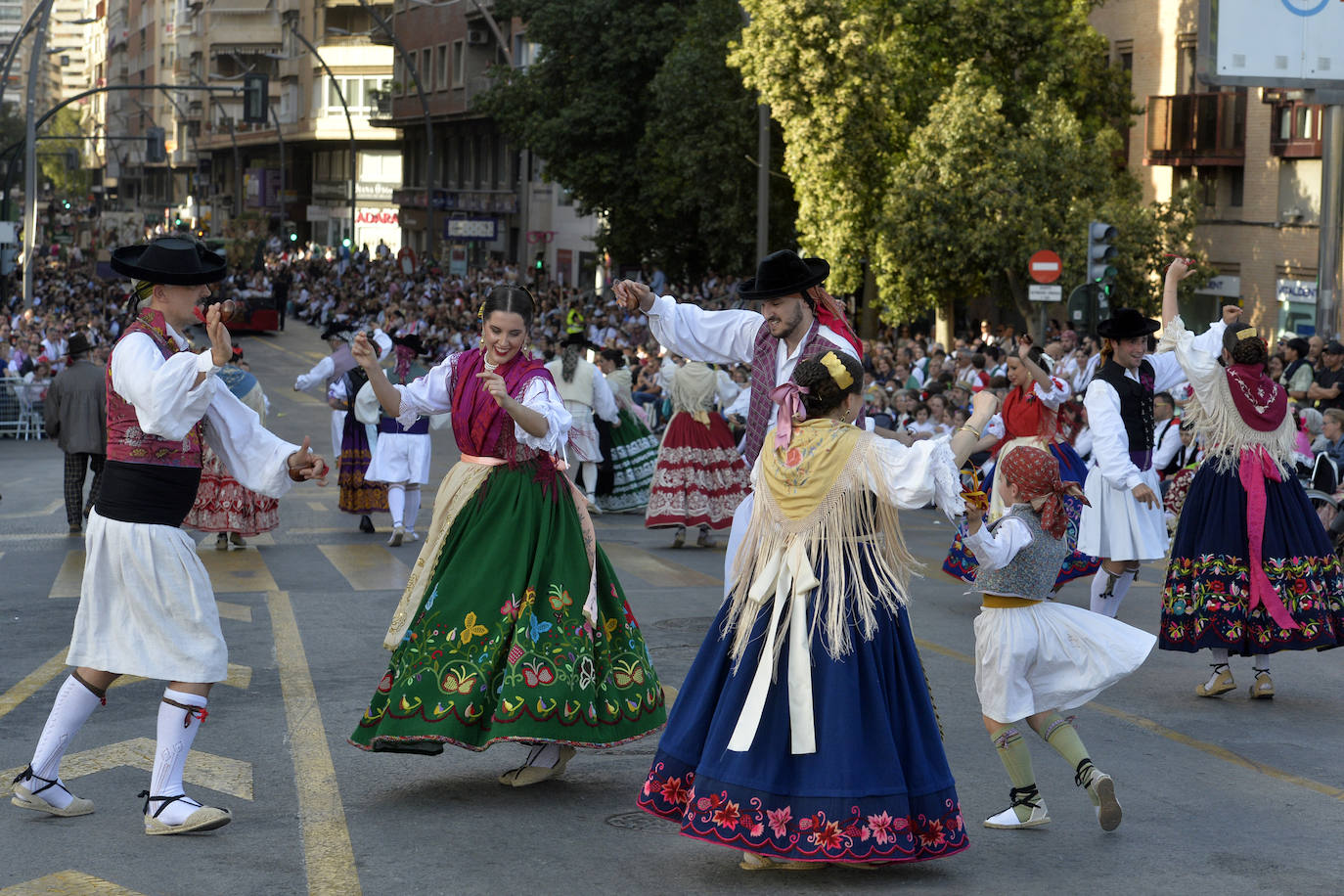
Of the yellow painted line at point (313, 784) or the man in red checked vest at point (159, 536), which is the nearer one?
the yellow painted line at point (313, 784)

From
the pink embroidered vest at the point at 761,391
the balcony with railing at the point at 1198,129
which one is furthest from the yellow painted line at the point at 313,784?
the balcony with railing at the point at 1198,129

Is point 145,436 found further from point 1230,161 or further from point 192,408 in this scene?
point 1230,161

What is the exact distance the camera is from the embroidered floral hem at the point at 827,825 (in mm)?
5715

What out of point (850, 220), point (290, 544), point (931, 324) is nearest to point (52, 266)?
point (931, 324)

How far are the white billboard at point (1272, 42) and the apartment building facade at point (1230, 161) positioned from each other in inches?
413

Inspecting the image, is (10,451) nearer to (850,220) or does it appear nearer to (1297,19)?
(850,220)

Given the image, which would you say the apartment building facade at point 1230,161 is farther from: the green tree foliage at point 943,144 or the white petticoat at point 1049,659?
the white petticoat at point 1049,659

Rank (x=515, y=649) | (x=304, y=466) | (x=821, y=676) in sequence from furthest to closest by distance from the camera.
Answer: (x=515, y=649) < (x=304, y=466) < (x=821, y=676)

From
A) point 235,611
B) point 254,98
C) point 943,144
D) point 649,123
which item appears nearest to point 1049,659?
point 235,611

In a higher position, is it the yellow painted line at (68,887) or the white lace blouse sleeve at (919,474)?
the white lace blouse sleeve at (919,474)

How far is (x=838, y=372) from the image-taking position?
604 centimetres

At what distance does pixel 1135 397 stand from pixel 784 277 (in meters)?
3.98

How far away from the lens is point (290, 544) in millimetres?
16266

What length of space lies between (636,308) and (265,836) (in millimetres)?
2542
